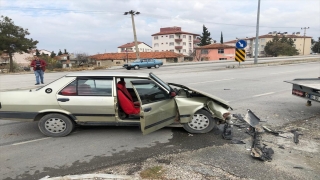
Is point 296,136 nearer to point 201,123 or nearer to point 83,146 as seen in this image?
point 201,123

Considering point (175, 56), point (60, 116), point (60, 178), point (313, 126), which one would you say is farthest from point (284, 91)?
point (175, 56)

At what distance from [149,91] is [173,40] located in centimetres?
9020

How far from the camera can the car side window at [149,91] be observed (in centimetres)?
453

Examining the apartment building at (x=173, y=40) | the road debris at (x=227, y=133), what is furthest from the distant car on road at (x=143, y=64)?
the apartment building at (x=173, y=40)

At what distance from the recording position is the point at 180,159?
12.7 feet

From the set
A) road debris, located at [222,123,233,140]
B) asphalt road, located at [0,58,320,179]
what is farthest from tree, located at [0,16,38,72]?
road debris, located at [222,123,233,140]

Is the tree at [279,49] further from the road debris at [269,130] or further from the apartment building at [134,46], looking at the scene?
the road debris at [269,130]

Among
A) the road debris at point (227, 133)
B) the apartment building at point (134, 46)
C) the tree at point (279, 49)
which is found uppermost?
the apartment building at point (134, 46)

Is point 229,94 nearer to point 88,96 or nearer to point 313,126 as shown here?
point 313,126

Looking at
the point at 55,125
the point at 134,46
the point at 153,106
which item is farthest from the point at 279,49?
the point at 55,125

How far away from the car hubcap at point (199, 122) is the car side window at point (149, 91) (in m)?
0.74

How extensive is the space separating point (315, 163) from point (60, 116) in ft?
14.2

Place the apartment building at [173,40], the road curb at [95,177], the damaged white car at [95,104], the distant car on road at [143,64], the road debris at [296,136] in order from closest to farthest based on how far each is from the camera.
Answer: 1. the road curb at [95,177]
2. the road debris at [296,136]
3. the damaged white car at [95,104]
4. the distant car on road at [143,64]
5. the apartment building at [173,40]

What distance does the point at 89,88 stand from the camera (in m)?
4.76
